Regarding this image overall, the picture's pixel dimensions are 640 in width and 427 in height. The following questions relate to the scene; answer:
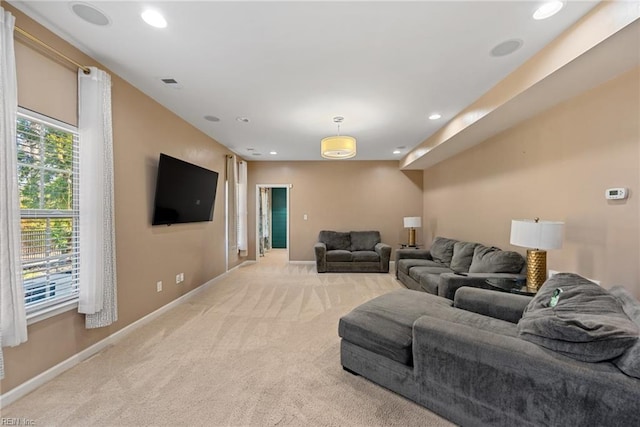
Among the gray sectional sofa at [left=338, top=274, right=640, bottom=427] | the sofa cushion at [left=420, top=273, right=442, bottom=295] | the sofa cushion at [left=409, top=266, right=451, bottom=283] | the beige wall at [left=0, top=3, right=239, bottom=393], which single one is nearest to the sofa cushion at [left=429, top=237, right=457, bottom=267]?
the sofa cushion at [left=409, top=266, right=451, bottom=283]

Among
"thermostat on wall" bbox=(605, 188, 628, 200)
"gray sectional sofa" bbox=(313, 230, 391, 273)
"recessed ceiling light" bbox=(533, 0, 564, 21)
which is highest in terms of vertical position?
"recessed ceiling light" bbox=(533, 0, 564, 21)

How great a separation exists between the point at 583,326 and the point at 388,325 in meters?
1.10

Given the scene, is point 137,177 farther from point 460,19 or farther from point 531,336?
point 531,336

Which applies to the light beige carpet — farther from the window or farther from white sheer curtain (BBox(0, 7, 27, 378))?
the window

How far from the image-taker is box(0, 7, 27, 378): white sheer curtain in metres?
1.67

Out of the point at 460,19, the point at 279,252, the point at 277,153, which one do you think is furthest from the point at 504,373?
the point at 279,252

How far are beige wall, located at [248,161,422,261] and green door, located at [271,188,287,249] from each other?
8.84ft

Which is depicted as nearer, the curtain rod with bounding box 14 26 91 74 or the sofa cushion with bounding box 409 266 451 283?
the curtain rod with bounding box 14 26 91 74

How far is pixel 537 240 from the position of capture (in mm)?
2373

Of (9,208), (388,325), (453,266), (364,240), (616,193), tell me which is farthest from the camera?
(364,240)

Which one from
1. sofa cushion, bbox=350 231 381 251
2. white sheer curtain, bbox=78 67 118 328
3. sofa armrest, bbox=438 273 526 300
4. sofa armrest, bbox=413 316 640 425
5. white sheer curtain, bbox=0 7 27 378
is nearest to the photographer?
sofa armrest, bbox=413 316 640 425

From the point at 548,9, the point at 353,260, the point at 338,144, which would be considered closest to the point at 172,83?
the point at 338,144

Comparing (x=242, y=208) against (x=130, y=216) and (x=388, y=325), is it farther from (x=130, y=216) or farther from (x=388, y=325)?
(x=388, y=325)

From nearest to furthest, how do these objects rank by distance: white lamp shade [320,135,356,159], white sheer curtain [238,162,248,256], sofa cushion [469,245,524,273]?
sofa cushion [469,245,524,273] → white lamp shade [320,135,356,159] → white sheer curtain [238,162,248,256]
